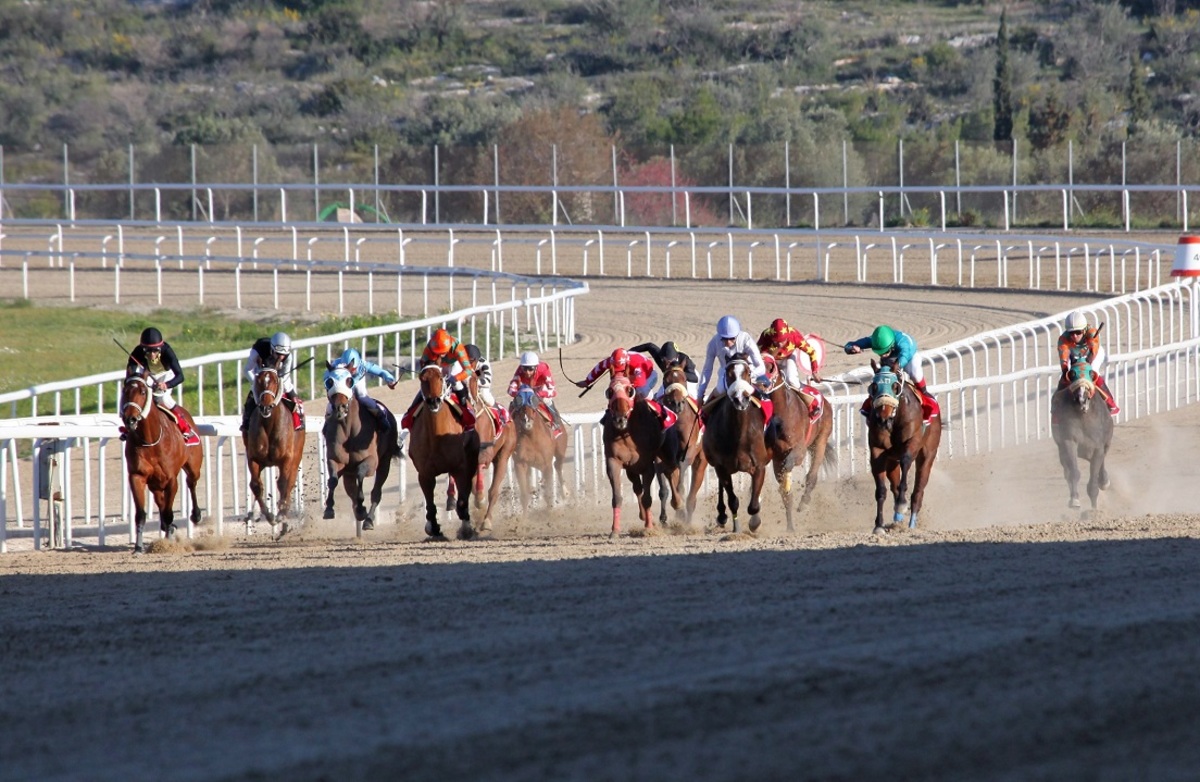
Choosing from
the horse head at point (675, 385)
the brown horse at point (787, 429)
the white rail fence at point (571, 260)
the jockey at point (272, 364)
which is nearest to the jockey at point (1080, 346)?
the brown horse at point (787, 429)

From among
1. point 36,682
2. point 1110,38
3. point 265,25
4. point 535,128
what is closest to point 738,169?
point 535,128

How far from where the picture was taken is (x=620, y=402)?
12.9 metres

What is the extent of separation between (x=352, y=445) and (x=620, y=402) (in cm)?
219

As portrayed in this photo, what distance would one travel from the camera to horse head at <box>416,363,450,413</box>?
1270 cm

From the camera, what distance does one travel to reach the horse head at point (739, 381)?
1231 cm

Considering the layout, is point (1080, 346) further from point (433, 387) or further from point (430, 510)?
point (430, 510)

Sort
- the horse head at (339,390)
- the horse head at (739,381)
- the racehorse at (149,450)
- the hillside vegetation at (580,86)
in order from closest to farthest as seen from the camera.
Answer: the racehorse at (149,450) → the horse head at (739,381) → the horse head at (339,390) → the hillside vegetation at (580,86)

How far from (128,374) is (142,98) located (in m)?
58.2

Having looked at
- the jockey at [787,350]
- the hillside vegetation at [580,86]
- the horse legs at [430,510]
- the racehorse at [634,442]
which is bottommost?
the horse legs at [430,510]

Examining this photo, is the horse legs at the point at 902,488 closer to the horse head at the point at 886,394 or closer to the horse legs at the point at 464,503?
the horse head at the point at 886,394

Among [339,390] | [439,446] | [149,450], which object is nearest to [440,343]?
[439,446]

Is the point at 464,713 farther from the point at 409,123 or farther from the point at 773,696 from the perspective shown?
the point at 409,123

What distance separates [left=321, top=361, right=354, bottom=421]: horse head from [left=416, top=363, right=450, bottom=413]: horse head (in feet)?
3.23

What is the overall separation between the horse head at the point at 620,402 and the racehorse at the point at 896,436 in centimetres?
181
